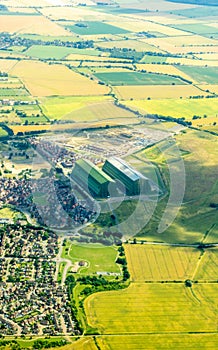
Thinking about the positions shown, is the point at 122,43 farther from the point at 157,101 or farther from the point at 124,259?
the point at 124,259

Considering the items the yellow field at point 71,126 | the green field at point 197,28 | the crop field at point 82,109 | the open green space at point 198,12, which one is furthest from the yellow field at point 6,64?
the open green space at point 198,12

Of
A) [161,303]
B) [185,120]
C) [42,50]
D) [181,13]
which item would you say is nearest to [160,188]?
[161,303]

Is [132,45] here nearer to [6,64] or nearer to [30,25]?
[30,25]

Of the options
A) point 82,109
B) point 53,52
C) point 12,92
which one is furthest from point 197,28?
point 82,109

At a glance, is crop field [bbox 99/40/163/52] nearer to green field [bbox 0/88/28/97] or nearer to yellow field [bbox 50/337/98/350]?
green field [bbox 0/88/28/97]

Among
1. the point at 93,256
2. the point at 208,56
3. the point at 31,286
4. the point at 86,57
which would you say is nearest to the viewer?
the point at 31,286

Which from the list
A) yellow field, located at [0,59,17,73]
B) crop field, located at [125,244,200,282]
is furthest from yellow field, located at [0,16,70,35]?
crop field, located at [125,244,200,282]
